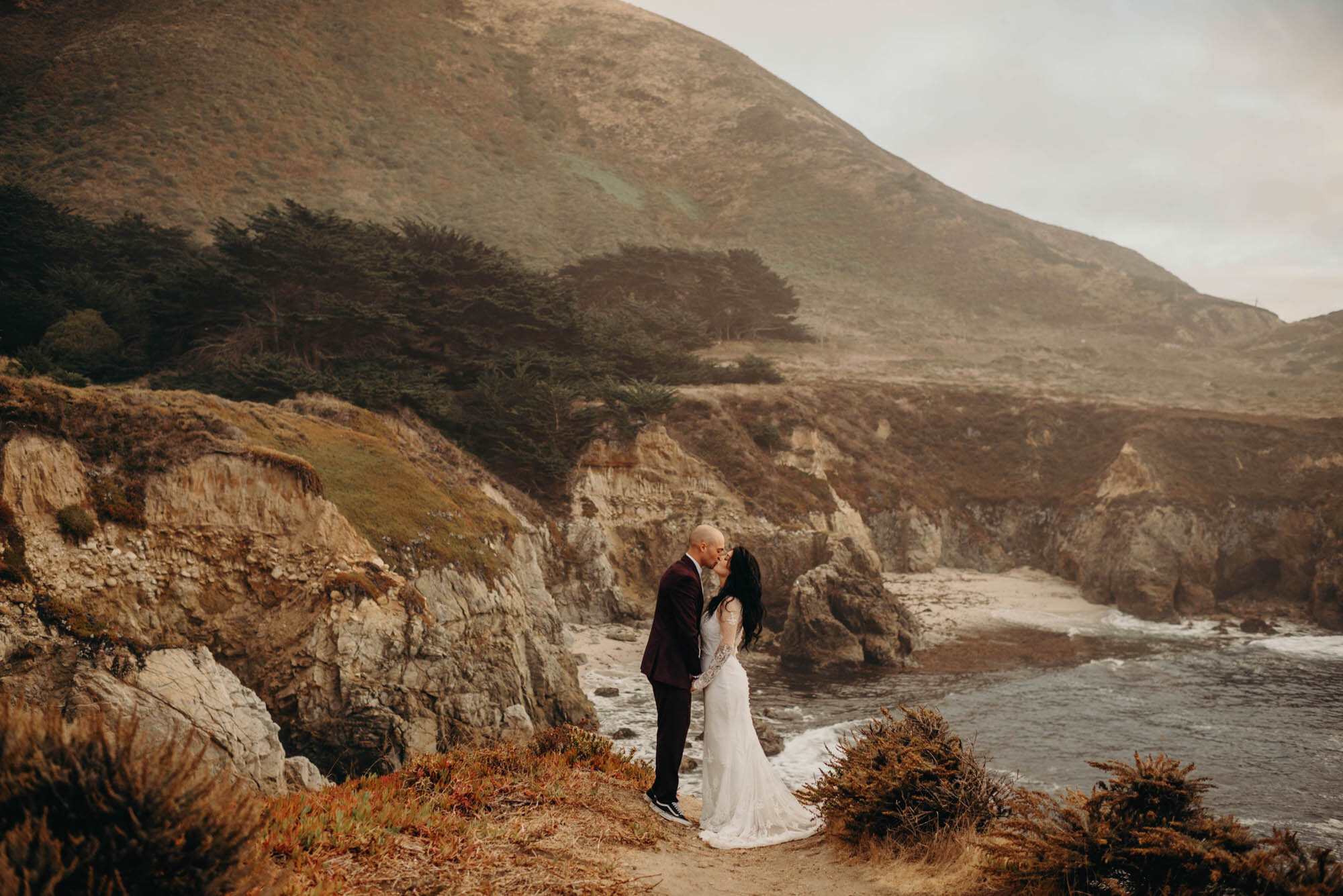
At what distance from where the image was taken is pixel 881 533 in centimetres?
3775

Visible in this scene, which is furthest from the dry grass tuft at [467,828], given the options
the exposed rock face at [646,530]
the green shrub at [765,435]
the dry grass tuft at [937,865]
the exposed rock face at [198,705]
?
the green shrub at [765,435]

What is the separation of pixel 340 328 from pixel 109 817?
27.3 meters

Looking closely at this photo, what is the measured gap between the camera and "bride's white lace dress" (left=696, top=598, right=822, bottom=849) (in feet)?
23.0

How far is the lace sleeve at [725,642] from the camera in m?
6.98

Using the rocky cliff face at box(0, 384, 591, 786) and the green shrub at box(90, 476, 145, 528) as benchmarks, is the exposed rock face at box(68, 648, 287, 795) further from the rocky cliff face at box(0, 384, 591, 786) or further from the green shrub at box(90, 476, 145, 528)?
the green shrub at box(90, 476, 145, 528)

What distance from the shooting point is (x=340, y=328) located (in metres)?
28.1

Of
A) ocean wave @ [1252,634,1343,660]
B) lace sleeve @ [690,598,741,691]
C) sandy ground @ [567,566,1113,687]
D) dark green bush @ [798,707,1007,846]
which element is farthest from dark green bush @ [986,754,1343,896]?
ocean wave @ [1252,634,1343,660]

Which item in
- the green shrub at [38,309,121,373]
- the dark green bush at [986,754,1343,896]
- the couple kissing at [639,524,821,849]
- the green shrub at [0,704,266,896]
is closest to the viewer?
the green shrub at [0,704,266,896]

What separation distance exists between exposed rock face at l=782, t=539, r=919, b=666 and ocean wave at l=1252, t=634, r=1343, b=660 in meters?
12.7

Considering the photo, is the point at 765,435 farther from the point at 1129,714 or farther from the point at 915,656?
the point at 1129,714

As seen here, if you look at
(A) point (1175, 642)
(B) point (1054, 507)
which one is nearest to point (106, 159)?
(B) point (1054, 507)

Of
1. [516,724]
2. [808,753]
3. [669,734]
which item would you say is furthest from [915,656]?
[669,734]

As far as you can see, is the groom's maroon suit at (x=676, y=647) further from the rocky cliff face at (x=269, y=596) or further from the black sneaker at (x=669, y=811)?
the rocky cliff face at (x=269, y=596)

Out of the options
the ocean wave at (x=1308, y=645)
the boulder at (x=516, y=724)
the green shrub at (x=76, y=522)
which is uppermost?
the green shrub at (x=76, y=522)
